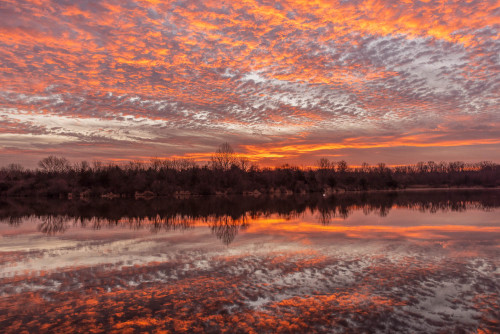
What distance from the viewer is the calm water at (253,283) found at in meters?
6.43

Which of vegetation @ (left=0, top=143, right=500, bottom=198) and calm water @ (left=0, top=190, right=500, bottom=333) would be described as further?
vegetation @ (left=0, top=143, right=500, bottom=198)

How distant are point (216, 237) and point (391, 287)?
10075 millimetres

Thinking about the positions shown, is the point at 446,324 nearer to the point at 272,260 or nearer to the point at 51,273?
the point at 272,260

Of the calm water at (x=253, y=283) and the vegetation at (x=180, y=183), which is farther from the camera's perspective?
the vegetation at (x=180, y=183)

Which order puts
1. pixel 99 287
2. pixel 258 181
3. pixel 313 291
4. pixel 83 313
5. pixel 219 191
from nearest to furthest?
1. pixel 83 313
2. pixel 313 291
3. pixel 99 287
4. pixel 219 191
5. pixel 258 181

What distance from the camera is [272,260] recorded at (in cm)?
1173

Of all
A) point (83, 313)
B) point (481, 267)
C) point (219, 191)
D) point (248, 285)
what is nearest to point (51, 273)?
point (83, 313)

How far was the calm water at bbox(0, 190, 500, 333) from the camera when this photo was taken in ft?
21.1

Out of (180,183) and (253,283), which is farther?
(180,183)

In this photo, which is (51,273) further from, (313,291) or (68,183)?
(68,183)

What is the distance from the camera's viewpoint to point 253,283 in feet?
29.4

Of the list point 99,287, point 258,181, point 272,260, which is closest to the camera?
point 99,287

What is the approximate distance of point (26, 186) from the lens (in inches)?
3231

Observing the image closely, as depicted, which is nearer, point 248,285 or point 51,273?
point 248,285
